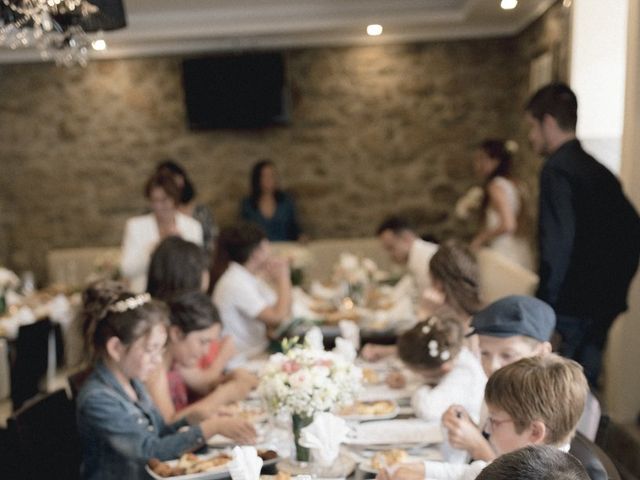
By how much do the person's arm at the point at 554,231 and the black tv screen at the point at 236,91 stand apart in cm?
374

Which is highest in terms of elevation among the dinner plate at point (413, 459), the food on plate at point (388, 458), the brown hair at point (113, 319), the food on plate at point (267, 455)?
the brown hair at point (113, 319)

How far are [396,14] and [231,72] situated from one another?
157 cm

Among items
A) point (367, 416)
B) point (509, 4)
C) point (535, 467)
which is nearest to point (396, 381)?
point (367, 416)

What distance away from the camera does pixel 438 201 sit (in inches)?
265

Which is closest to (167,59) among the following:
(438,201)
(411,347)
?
(438,201)

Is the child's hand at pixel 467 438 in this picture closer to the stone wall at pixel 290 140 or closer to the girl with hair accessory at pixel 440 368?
the girl with hair accessory at pixel 440 368

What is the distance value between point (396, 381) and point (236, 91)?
4.33 meters

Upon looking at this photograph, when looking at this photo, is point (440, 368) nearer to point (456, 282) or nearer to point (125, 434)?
point (456, 282)

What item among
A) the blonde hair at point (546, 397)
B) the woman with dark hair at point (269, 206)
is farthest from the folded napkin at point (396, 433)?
the woman with dark hair at point (269, 206)

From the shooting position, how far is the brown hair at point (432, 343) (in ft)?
8.28

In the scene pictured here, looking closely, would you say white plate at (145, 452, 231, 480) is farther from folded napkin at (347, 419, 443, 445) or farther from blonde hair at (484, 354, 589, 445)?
blonde hair at (484, 354, 589, 445)

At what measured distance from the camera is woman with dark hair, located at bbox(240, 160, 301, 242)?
6375mm

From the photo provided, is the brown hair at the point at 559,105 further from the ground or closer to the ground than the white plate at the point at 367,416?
further from the ground

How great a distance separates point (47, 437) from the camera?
2.35m
